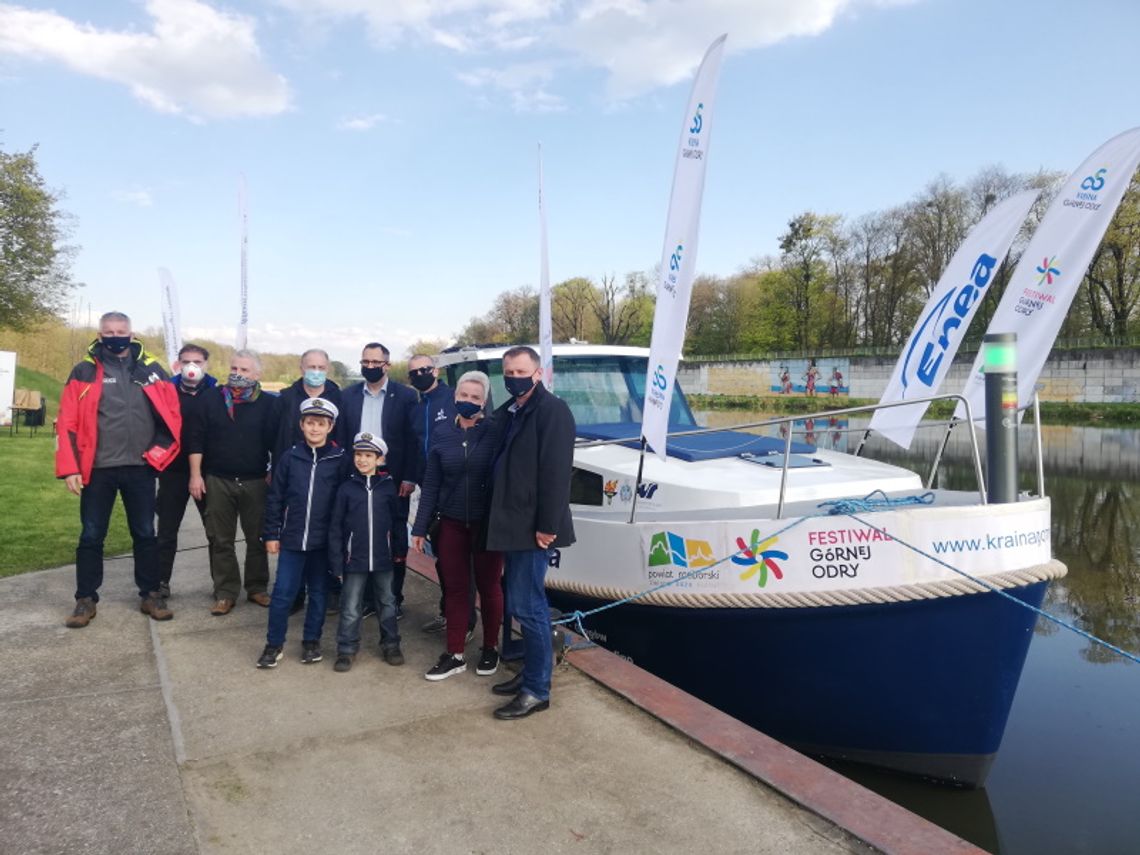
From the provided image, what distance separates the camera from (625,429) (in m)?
6.77

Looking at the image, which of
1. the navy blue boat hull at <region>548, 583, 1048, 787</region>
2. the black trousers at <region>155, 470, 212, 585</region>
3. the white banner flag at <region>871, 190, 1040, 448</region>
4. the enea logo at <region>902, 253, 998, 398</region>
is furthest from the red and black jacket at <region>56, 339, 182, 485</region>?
the enea logo at <region>902, 253, 998, 398</region>

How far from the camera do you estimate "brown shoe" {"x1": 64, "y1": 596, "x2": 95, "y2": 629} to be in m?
5.22

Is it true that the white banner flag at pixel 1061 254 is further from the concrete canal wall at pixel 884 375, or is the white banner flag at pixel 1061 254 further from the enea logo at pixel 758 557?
the concrete canal wall at pixel 884 375

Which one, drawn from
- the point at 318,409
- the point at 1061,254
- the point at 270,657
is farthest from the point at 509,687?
the point at 1061,254

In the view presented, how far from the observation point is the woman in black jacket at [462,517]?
4.45 m

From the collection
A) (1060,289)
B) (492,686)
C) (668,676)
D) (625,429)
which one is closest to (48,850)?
(492,686)

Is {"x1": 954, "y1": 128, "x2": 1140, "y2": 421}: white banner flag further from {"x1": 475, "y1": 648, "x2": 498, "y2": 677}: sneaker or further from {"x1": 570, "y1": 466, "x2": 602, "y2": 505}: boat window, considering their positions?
{"x1": 475, "y1": 648, "x2": 498, "y2": 677}: sneaker

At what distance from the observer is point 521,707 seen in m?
3.95

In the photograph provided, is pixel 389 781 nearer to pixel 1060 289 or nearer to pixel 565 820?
pixel 565 820

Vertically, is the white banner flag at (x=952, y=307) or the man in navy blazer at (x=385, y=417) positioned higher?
the white banner flag at (x=952, y=307)

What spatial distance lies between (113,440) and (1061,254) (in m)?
7.15

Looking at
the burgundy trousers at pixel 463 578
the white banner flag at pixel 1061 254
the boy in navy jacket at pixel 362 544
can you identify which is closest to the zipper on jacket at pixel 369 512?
the boy in navy jacket at pixel 362 544

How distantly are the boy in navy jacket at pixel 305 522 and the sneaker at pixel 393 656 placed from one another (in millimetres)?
406

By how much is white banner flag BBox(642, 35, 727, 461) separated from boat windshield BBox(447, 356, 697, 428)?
6.65ft
